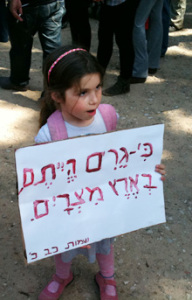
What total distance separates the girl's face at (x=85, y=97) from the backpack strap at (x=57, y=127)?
0.28ft

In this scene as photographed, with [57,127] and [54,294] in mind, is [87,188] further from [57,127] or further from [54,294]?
[54,294]

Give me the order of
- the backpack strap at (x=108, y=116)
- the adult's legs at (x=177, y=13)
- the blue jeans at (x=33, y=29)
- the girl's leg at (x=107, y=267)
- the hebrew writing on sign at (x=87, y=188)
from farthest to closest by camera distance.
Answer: the adult's legs at (x=177, y=13)
the blue jeans at (x=33, y=29)
the girl's leg at (x=107, y=267)
the backpack strap at (x=108, y=116)
the hebrew writing on sign at (x=87, y=188)

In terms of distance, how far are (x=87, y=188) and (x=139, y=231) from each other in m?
1.09

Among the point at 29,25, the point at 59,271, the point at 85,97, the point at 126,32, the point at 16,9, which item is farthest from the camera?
the point at 126,32

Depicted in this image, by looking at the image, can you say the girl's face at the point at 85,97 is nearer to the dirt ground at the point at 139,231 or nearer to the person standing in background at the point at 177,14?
the dirt ground at the point at 139,231

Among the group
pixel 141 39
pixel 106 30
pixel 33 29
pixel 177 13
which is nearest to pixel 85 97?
pixel 33 29

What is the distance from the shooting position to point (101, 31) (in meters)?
3.98

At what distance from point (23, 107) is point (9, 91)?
38cm

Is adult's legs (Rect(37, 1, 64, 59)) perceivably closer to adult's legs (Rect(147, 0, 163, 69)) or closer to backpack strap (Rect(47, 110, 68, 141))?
adult's legs (Rect(147, 0, 163, 69))

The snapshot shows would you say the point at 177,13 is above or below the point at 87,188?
below

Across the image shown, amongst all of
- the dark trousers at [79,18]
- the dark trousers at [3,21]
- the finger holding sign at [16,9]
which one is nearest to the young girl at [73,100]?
the finger holding sign at [16,9]

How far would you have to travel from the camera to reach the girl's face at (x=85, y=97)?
1531 mm

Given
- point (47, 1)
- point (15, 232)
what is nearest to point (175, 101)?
point (47, 1)

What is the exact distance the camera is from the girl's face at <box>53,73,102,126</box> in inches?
60.3
